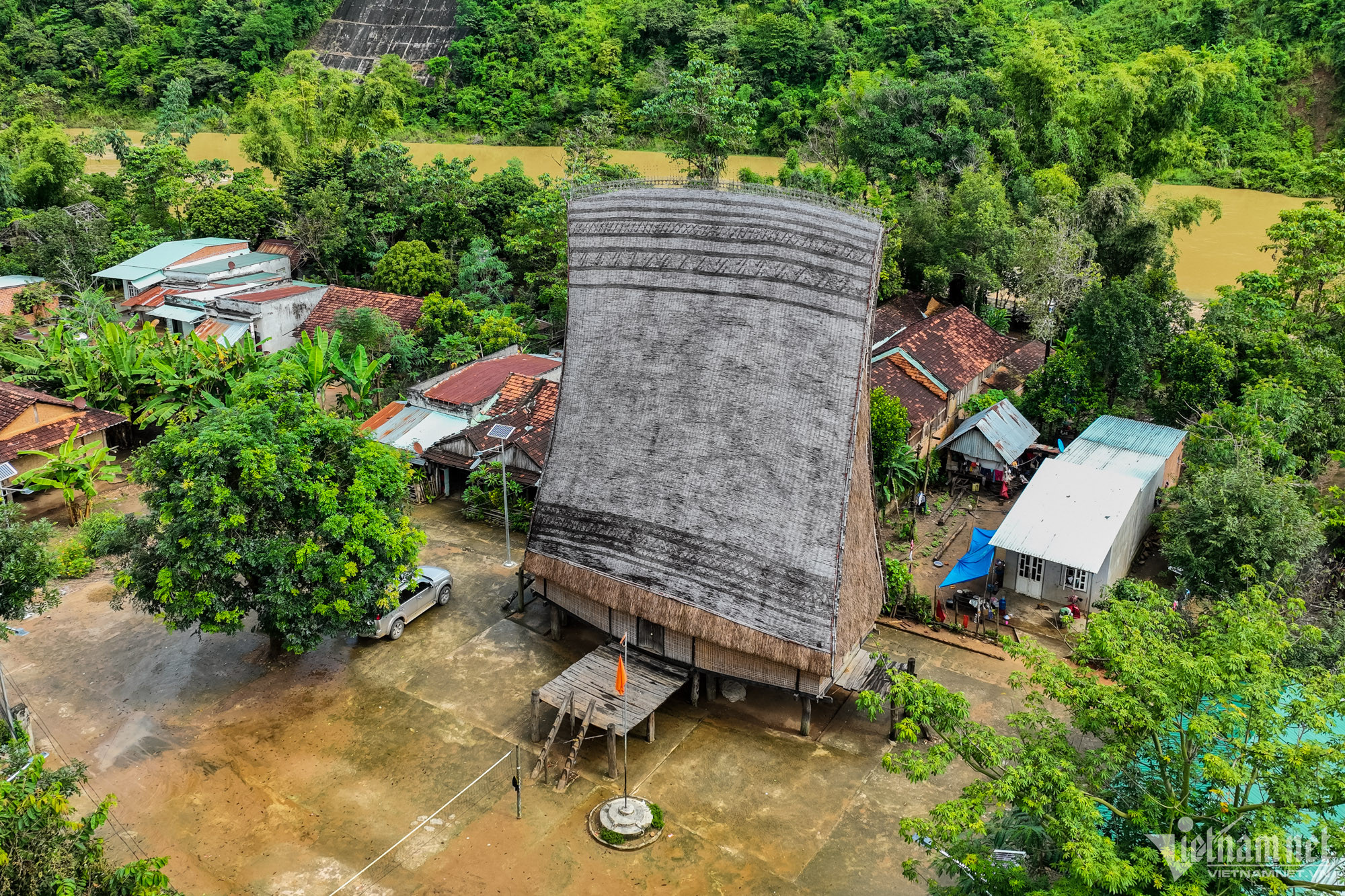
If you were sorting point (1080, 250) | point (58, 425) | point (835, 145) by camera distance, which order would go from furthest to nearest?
point (835, 145) → point (1080, 250) → point (58, 425)

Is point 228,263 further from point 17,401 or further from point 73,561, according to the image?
point 73,561

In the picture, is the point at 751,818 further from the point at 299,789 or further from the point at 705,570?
the point at 299,789

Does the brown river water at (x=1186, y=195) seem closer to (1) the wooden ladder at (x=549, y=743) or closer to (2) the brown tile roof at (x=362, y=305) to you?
(2) the brown tile roof at (x=362, y=305)

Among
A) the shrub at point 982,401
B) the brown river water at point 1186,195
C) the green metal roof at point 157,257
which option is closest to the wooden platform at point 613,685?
the shrub at point 982,401

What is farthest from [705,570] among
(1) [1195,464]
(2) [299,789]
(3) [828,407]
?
(1) [1195,464]

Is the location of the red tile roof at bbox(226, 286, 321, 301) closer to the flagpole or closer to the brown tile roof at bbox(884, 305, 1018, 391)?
the brown tile roof at bbox(884, 305, 1018, 391)

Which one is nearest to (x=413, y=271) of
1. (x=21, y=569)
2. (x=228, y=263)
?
(x=228, y=263)

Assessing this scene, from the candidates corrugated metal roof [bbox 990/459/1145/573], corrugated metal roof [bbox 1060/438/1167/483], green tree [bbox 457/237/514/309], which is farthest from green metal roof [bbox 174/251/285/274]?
corrugated metal roof [bbox 1060/438/1167/483]
